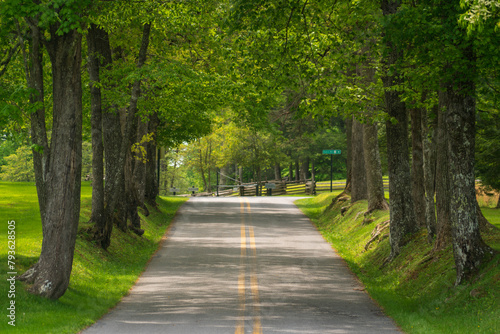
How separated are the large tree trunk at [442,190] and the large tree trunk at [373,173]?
8.10 m

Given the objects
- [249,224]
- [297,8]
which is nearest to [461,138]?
[297,8]

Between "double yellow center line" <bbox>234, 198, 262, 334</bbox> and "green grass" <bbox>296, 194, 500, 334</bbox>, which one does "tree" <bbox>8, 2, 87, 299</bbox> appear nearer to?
"double yellow center line" <bbox>234, 198, 262, 334</bbox>

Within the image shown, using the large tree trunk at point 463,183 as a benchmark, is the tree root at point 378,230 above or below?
below

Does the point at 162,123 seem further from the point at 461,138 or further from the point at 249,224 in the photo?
the point at 461,138

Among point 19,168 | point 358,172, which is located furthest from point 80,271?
point 19,168

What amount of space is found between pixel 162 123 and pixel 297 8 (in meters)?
18.2

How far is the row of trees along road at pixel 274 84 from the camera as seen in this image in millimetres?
10875

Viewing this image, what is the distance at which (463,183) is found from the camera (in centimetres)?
1147

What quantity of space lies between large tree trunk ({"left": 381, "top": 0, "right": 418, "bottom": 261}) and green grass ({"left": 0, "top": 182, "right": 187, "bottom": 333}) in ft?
22.6

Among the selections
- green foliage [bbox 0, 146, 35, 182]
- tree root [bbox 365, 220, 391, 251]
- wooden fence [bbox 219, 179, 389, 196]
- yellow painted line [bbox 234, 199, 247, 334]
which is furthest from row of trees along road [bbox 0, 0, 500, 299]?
green foliage [bbox 0, 146, 35, 182]

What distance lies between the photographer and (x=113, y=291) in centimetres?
1315

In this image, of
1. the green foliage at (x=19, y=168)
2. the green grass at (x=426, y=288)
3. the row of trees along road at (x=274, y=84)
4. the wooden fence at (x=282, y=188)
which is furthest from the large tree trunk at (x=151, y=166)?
the green foliage at (x=19, y=168)

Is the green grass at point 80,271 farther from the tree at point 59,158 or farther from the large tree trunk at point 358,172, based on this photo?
the large tree trunk at point 358,172

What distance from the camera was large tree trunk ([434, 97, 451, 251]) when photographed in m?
13.5
